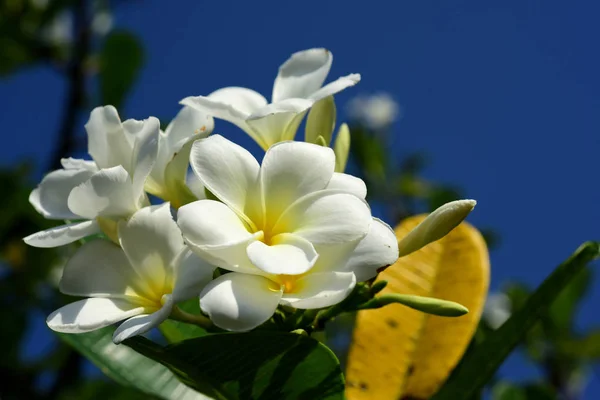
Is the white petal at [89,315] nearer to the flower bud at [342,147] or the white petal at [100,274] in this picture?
the white petal at [100,274]

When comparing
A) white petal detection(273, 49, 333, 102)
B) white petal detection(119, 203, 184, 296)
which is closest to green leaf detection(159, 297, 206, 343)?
white petal detection(119, 203, 184, 296)

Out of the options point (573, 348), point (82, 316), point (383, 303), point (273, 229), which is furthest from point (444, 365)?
point (573, 348)

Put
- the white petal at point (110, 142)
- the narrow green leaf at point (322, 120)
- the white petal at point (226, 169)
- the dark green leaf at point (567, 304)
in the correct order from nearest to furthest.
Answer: the white petal at point (226, 169) < the white petal at point (110, 142) < the narrow green leaf at point (322, 120) < the dark green leaf at point (567, 304)

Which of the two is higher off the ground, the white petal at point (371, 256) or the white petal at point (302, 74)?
the white petal at point (302, 74)

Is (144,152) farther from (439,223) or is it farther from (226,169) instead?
(439,223)

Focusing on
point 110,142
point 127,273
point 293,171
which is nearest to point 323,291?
point 293,171

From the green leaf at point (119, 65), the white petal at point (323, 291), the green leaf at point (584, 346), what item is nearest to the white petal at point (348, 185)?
the white petal at point (323, 291)

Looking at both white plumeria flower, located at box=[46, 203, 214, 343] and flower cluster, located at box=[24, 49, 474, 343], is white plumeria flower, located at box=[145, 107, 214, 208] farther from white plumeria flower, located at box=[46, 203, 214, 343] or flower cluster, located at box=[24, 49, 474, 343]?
white plumeria flower, located at box=[46, 203, 214, 343]
